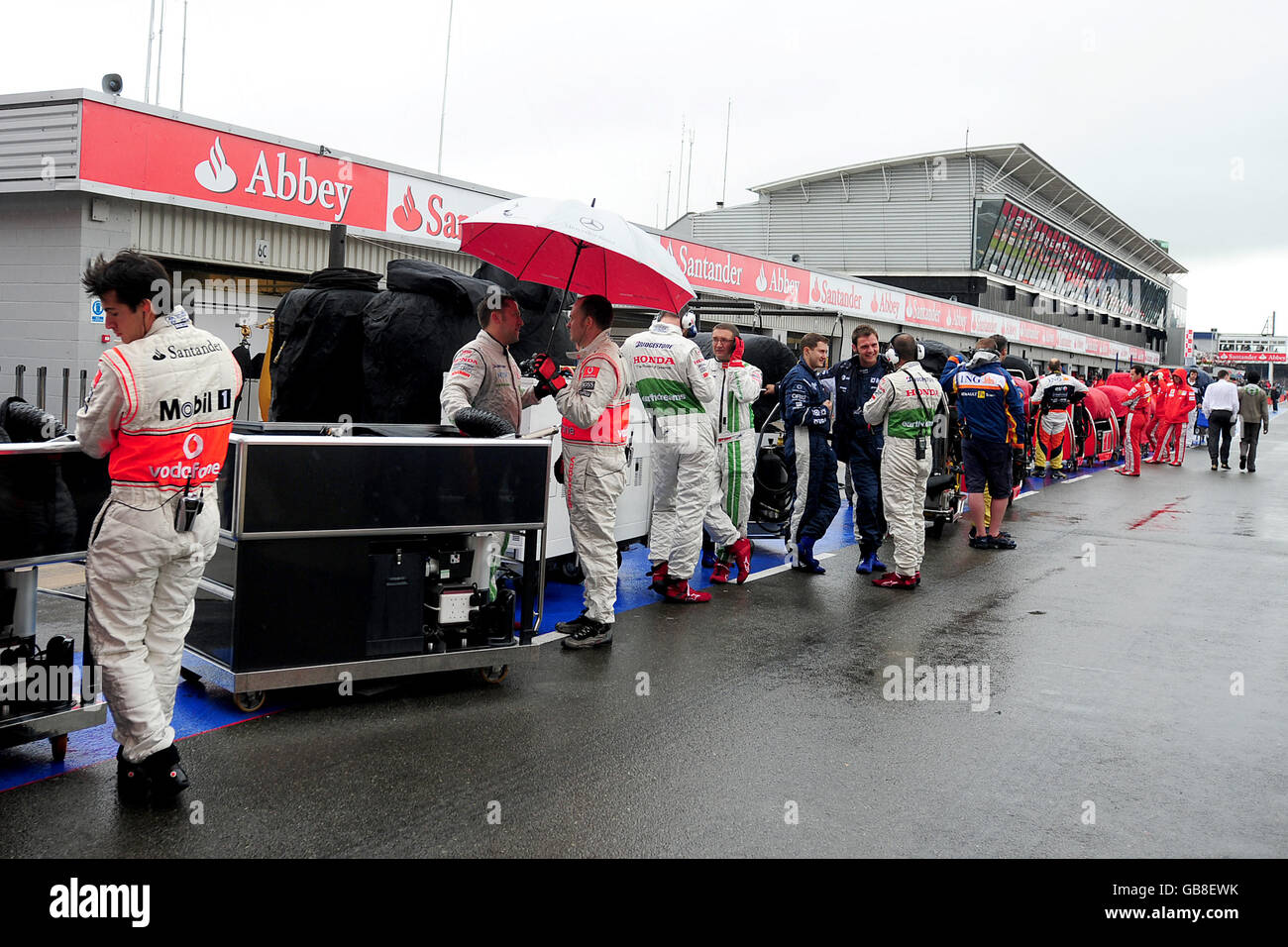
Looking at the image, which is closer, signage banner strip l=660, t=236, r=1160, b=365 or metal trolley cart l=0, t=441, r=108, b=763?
metal trolley cart l=0, t=441, r=108, b=763

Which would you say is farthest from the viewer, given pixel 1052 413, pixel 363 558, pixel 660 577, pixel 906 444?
pixel 1052 413

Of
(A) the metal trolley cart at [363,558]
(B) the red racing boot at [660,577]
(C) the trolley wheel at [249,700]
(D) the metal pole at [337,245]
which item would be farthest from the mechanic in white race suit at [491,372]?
(D) the metal pole at [337,245]

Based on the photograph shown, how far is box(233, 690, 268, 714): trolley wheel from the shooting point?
492cm

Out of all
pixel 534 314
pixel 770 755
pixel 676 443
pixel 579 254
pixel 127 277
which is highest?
pixel 579 254

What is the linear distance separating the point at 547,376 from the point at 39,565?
2.73 metres

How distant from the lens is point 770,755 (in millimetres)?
4801

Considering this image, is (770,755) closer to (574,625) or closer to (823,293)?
(574,625)

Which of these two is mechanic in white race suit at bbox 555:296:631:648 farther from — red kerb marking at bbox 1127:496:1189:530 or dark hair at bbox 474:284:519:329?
red kerb marking at bbox 1127:496:1189:530

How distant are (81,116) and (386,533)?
683 cm

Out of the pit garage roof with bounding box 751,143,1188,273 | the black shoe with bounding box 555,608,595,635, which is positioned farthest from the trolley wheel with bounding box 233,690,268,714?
the pit garage roof with bounding box 751,143,1188,273

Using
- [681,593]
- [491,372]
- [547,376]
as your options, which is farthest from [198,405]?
[681,593]

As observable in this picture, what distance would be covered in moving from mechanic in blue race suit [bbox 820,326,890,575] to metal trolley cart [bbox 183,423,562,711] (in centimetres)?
435

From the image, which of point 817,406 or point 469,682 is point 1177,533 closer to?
point 817,406

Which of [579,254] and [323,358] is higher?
[579,254]
